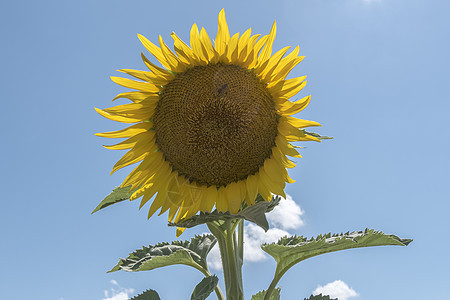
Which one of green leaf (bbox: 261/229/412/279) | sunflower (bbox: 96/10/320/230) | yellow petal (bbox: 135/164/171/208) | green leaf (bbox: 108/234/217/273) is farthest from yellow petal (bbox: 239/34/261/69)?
green leaf (bbox: 108/234/217/273)

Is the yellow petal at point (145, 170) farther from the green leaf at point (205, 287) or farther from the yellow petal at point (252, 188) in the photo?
the green leaf at point (205, 287)

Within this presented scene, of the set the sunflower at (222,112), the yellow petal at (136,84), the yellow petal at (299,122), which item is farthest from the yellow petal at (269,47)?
the yellow petal at (136,84)

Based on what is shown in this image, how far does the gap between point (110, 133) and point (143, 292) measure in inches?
50.2

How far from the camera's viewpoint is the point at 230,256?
332cm

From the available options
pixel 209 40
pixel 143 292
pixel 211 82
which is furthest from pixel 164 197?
pixel 209 40

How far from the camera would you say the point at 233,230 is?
11.0ft

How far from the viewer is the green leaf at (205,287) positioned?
284 centimetres

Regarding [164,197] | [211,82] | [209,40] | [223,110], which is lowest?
[164,197]

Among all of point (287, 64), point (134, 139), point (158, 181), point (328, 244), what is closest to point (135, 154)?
point (134, 139)

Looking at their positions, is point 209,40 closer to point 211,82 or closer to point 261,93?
point 211,82

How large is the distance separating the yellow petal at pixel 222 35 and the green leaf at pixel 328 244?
1471mm

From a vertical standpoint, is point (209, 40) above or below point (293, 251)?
above

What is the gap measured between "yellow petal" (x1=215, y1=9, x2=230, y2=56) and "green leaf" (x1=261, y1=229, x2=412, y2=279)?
1471 millimetres

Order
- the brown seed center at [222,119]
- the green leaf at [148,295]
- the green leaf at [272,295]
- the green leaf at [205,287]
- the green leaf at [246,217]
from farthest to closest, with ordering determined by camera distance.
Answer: the green leaf at [272,295] → the green leaf at [148,295] → the brown seed center at [222,119] → the green leaf at [205,287] → the green leaf at [246,217]
